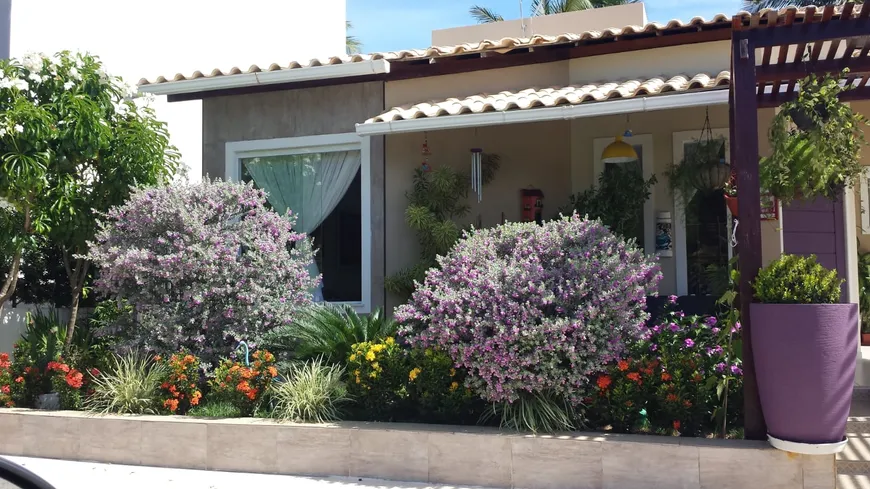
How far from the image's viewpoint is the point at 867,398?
7.54 metres

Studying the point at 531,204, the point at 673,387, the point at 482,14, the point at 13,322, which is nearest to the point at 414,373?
the point at 673,387

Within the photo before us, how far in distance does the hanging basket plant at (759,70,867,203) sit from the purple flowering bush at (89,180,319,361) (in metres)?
4.47

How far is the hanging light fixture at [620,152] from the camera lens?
9.29m

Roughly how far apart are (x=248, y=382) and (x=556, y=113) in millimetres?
3711

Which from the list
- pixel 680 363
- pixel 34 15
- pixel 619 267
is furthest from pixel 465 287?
pixel 34 15

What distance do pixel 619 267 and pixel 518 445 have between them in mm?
1560

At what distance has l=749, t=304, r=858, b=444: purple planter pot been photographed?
5.23 m

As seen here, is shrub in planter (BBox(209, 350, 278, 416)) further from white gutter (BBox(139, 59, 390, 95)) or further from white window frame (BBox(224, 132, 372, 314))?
white gutter (BBox(139, 59, 390, 95))

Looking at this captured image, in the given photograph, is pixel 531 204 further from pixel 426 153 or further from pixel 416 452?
pixel 416 452

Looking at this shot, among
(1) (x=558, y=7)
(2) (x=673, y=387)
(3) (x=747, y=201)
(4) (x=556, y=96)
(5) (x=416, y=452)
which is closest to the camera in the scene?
(3) (x=747, y=201)

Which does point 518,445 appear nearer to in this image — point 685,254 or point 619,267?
point 619,267

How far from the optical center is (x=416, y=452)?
6.30m

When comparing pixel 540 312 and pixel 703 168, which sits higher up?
pixel 703 168

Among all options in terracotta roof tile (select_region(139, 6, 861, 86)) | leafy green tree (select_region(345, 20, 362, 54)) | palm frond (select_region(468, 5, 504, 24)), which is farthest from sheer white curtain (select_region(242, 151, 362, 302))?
leafy green tree (select_region(345, 20, 362, 54))
